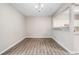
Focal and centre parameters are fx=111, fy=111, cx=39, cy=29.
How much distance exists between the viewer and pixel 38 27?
12.4 meters

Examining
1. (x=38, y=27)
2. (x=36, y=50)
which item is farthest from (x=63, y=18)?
(x=38, y=27)

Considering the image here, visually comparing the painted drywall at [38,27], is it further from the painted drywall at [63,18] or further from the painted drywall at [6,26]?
the painted drywall at [6,26]

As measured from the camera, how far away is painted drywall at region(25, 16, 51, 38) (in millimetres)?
12355

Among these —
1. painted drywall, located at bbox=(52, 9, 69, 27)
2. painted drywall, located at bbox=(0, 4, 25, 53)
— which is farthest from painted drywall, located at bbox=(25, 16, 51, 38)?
painted drywall, located at bbox=(0, 4, 25, 53)

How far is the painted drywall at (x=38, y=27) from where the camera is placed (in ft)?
40.5

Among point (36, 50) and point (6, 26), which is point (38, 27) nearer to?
point (36, 50)

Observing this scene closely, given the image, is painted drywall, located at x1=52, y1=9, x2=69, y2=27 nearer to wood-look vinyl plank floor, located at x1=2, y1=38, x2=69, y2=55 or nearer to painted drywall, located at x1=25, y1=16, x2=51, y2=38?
wood-look vinyl plank floor, located at x1=2, y1=38, x2=69, y2=55

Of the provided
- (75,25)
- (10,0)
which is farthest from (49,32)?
(10,0)

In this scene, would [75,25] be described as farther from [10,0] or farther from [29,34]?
[29,34]

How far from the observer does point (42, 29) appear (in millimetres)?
12414

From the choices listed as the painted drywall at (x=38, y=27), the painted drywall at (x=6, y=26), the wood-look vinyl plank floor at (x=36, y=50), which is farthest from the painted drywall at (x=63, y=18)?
the painted drywall at (x=38, y=27)

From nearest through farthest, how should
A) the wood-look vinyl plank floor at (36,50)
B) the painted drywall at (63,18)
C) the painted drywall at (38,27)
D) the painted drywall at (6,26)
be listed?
the painted drywall at (6,26) < the wood-look vinyl plank floor at (36,50) < the painted drywall at (63,18) < the painted drywall at (38,27)

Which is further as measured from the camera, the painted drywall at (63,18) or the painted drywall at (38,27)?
the painted drywall at (38,27)

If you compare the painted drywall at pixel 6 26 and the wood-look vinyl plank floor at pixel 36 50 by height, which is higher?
the painted drywall at pixel 6 26
